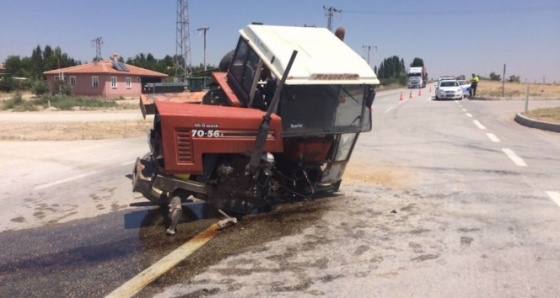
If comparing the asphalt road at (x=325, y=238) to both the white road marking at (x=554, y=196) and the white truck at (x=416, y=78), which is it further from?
the white truck at (x=416, y=78)

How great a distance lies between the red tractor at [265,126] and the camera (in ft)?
19.2

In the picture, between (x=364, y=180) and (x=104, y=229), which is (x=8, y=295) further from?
(x=364, y=180)

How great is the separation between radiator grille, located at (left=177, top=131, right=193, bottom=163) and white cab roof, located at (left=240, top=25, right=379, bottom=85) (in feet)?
3.95

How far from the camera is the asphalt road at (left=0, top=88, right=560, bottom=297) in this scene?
4.41 meters

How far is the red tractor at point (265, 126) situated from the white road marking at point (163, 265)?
468 mm

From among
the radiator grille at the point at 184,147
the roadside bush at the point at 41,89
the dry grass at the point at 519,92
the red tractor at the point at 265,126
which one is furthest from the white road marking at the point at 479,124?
the roadside bush at the point at 41,89

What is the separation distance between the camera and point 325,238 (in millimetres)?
5652

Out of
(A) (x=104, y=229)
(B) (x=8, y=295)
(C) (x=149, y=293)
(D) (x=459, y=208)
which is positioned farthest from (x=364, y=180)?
(B) (x=8, y=295)

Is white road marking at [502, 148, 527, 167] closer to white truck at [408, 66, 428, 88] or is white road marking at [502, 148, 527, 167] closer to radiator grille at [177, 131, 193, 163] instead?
radiator grille at [177, 131, 193, 163]

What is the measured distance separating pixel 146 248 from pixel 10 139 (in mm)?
13078

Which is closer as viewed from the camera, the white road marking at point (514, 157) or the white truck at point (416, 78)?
the white road marking at point (514, 157)

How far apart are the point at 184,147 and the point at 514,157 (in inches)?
325

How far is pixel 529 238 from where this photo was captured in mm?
5598

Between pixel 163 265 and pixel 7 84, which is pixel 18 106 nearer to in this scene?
pixel 7 84
